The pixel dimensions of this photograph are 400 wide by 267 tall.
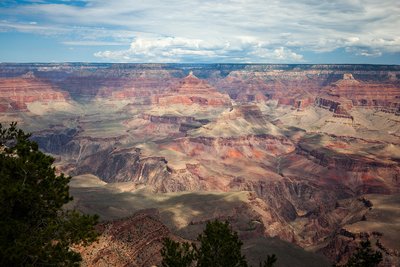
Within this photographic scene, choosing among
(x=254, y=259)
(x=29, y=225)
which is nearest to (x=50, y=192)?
(x=29, y=225)

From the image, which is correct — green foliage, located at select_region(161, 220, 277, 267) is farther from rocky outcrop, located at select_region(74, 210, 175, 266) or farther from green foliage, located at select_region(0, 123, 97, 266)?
rocky outcrop, located at select_region(74, 210, 175, 266)

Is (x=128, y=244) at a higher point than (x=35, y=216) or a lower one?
lower

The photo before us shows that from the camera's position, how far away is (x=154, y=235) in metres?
55.9

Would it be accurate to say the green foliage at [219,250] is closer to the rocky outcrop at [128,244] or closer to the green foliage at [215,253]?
the green foliage at [215,253]

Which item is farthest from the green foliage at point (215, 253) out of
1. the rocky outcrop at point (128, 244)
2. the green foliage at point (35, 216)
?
the rocky outcrop at point (128, 244)

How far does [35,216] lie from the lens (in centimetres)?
2636

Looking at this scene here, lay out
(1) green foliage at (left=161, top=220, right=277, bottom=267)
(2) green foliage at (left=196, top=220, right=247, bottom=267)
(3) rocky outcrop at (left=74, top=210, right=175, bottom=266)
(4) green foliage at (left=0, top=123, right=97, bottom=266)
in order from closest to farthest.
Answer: (4) green foliage at (left=0, top=123, right=97, bottom=266) → (1) green foliage at (left=161, top=220, right=277, bottom=267) → (2) green foliage at (left=196, top=220, right=247, bottom=267) → (3) rocky outcrop at (left=74, top=210, right=175, bottom=266)

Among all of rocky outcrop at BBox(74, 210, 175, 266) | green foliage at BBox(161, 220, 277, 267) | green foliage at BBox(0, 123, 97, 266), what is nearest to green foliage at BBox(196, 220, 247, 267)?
green foliage at BBox(161, 220, 277, 267)

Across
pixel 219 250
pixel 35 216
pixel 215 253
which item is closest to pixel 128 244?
pixel 219 250

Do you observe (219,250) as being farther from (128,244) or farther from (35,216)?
(128,244)

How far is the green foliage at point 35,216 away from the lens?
23859mm

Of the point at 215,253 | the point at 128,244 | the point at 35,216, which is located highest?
the point at 35,216

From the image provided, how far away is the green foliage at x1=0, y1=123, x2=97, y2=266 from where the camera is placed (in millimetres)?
23859

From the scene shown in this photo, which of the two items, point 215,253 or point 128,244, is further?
point 128,244
